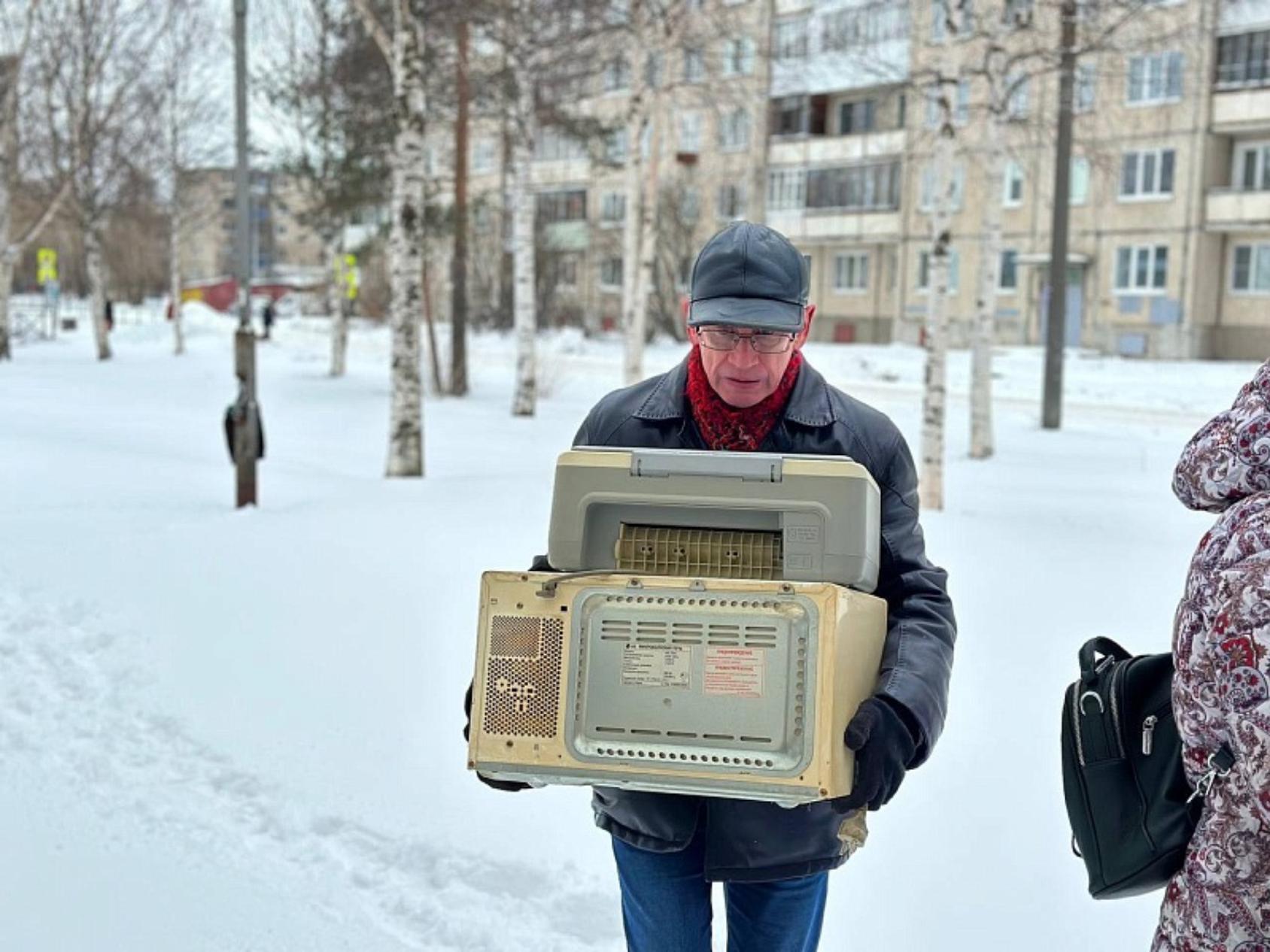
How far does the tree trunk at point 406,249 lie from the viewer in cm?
1219

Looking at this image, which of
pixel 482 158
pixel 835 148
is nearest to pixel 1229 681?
pixel 835 148

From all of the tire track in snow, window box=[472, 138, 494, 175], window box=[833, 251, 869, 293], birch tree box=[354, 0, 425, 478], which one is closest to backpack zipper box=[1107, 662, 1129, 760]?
the tire track in snow

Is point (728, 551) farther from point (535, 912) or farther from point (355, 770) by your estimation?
point (355, 770)

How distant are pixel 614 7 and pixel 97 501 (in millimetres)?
11459

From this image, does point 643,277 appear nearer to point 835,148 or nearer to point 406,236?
point 406,236

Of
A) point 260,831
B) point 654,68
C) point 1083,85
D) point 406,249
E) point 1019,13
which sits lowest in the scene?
point 260,831

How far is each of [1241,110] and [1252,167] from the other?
187 cm

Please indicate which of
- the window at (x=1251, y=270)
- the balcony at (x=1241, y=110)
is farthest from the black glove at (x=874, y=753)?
the window at (x=1251, y=270)

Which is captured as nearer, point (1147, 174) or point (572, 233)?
point (1147, 174)

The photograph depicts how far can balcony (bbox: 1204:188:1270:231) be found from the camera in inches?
1394

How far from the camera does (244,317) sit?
11164 mm

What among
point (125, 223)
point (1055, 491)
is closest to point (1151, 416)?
point (1055, 491)

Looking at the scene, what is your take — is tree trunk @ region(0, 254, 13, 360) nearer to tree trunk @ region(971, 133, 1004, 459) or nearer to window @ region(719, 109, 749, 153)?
tree trunk @ region(971, 133, 1004, 459)

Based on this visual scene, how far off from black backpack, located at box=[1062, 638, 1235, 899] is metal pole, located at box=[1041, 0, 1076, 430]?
1429cm
